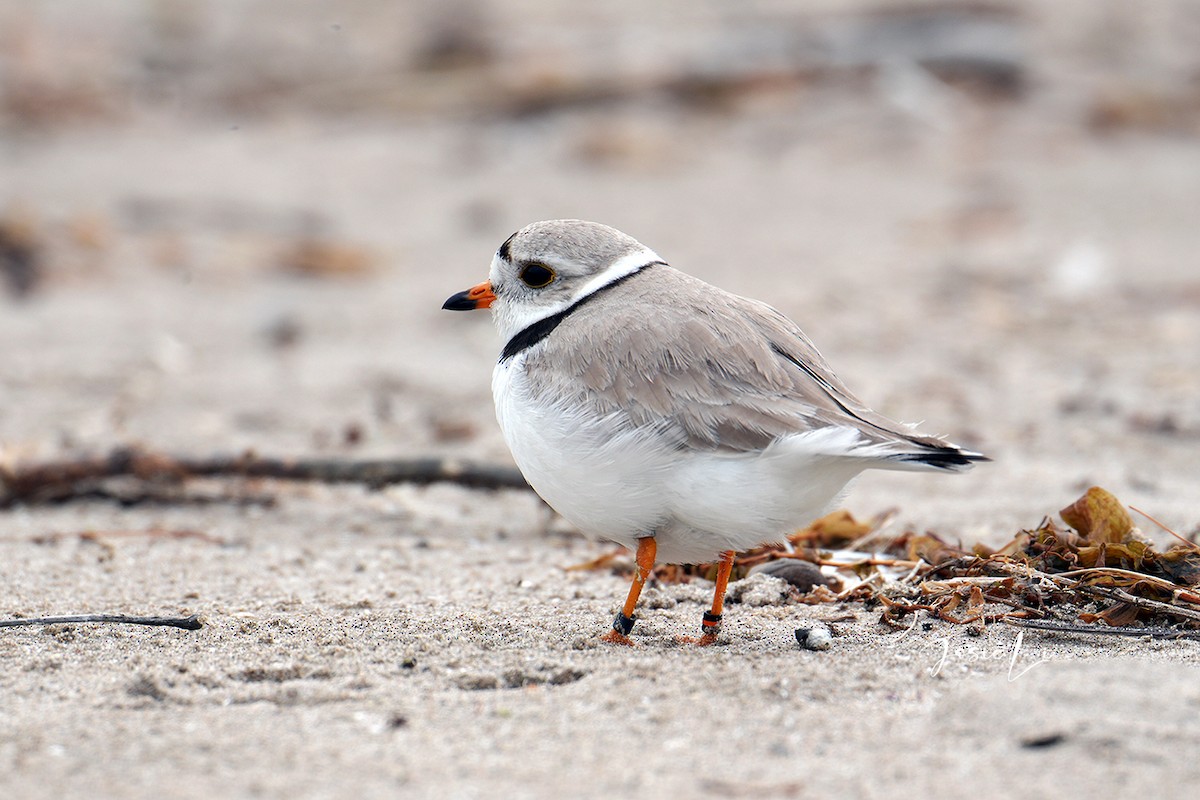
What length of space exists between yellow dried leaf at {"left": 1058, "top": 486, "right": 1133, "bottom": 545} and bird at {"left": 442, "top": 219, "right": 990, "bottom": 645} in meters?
0.74

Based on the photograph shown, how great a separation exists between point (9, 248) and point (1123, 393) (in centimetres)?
750

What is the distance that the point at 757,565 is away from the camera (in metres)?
4.51

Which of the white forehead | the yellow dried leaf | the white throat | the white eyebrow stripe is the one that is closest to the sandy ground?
the yellow dried leaf

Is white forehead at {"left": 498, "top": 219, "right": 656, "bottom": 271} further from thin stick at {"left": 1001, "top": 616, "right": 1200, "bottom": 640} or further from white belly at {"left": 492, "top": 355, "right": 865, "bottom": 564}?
thin stick at {"left": 1001, "top": 616, "right": 1200, "bottom": 640}

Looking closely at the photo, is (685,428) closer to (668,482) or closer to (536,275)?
(668,482)

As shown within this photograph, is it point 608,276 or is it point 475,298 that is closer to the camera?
point 608,276

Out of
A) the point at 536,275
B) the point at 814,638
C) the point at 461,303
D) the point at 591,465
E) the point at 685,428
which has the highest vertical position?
the point at 536,275

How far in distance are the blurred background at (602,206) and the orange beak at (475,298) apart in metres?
1.87

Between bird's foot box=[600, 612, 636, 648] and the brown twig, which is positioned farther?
the brown twig

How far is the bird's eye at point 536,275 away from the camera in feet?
14.1

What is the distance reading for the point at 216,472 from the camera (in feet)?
18.1

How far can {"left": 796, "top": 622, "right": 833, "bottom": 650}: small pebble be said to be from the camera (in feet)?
11.8

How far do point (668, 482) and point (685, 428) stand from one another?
0.51 ft

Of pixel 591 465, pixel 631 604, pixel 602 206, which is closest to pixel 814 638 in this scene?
pixel 631 604
